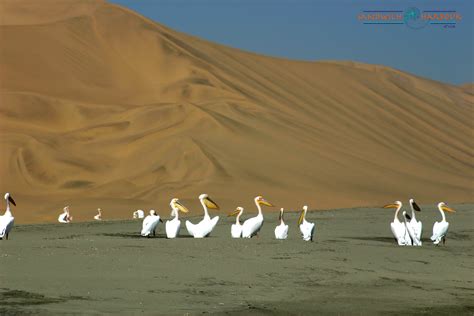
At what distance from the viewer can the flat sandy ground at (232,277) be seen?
11164 millimetres

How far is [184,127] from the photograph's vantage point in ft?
148

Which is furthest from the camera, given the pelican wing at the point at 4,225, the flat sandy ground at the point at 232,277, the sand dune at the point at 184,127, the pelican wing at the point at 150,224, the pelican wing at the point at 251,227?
the sand dune at the point at 184,127

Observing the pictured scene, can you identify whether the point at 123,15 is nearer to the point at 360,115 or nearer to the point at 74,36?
the point at 74,36

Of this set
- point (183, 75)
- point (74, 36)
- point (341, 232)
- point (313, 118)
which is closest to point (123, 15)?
point (74, 36)

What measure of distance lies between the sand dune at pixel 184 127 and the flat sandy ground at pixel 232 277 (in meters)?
18.7

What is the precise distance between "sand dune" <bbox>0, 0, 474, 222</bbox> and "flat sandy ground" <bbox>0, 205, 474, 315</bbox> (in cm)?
1873

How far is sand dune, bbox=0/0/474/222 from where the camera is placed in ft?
133

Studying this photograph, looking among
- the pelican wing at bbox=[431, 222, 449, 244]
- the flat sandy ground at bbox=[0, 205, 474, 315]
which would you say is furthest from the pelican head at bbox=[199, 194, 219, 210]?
the pelican wing at bbox=[431, 222, 449, 244]

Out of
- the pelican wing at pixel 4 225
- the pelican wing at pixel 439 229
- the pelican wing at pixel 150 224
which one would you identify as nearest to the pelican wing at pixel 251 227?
the pelican wing at pixel 150 224

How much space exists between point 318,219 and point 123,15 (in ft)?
115

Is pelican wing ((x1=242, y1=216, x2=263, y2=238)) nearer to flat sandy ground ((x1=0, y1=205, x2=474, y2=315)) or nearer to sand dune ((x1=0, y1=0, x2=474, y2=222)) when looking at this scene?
flat sandy ground ((x1=0, y1=205, x2=474, y2=315))

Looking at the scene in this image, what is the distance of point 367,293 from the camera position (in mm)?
12984

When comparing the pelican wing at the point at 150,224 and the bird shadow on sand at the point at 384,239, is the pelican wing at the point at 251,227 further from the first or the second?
the bird shadow on sand at the point at 384,239

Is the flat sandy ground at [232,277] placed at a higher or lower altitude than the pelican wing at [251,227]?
lower
